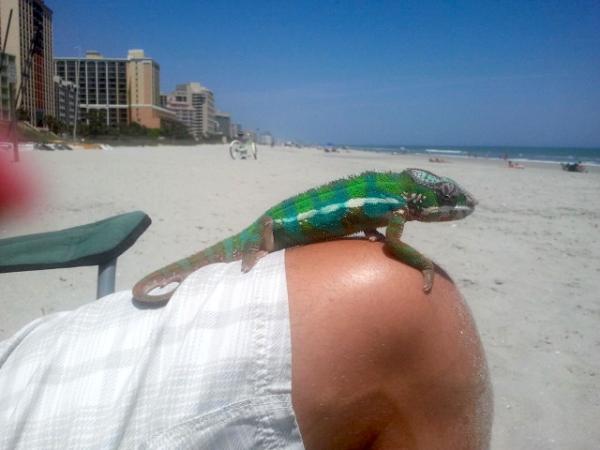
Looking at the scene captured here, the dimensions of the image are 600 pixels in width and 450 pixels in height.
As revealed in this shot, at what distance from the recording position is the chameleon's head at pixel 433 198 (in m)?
1.79

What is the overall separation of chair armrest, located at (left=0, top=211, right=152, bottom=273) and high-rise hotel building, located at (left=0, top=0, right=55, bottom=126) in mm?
1547

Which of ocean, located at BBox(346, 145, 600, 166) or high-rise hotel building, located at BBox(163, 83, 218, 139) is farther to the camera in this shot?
high-rise hotel building, located at BBox(163, 83, 218, 139)

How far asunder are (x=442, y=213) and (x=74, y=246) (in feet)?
4.70

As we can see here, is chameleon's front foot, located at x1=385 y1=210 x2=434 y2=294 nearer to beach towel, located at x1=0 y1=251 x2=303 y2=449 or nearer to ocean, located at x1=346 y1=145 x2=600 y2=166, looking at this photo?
beach towel, located at x1=0 y1=251 x2=303 y2=449

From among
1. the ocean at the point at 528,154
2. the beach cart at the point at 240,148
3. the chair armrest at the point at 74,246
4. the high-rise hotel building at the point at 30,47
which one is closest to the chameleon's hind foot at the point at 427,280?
the chair armrest at the point at 74,246

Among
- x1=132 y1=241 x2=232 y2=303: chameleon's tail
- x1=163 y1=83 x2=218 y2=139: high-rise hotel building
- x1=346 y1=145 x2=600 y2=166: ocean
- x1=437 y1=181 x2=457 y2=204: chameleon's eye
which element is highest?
x1=163 y1=83 x2=218 y2=139: high-rise hotel building

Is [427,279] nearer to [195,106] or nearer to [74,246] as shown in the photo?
[74,246]

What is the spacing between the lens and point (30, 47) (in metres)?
3.51

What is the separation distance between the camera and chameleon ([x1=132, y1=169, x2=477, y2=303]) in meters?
1.64

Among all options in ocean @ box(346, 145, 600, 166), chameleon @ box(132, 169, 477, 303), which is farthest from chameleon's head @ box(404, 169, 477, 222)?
ocean @ box(346, 145, 600, 166)

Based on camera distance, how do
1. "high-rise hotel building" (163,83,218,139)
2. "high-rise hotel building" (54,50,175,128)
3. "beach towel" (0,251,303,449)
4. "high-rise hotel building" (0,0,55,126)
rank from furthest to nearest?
"high-rise hotel building" (163,83,218,139), "high-rise hotel building" (54,50,175,128), "high-rise hotel building" (0,0,55,126), "beach towel" (0,251,303,449)

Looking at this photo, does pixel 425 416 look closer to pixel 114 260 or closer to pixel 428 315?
pixel 428 315

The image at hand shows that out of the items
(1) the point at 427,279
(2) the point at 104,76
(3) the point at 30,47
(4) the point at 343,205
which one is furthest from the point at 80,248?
(2) the point at 104,76

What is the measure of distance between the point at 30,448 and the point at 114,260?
933 mm
